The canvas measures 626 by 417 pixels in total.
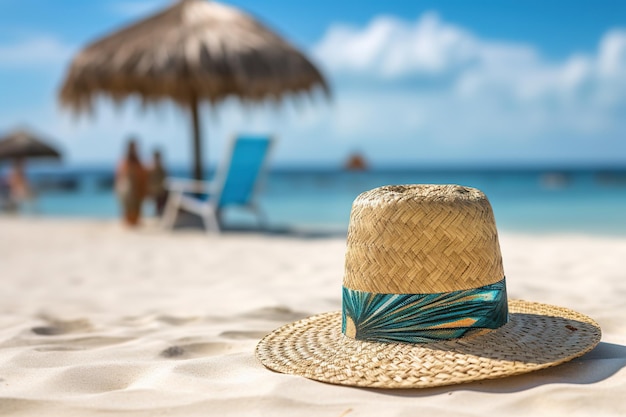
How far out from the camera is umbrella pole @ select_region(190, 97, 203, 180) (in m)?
7.52

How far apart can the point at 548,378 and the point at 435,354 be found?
27cm

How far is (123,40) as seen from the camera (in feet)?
22.9

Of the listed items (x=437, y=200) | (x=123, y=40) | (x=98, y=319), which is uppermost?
(x=123, y=40)

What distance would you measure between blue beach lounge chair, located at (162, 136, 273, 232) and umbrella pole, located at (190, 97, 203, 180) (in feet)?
3.82

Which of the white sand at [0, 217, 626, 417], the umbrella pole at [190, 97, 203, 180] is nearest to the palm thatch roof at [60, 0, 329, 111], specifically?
the umbrella pole at [190, 97, 203, 180]

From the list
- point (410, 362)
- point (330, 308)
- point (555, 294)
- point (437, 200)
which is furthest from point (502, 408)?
point (555, 294)

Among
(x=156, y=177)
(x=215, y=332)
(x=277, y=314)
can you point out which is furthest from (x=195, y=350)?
(x=156, y=177)

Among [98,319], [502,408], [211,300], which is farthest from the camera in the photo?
[211,300]

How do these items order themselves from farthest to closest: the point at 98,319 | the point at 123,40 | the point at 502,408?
the point at 123,40, the point at 98,319, the point at 502,408

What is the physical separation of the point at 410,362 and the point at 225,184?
181 inches

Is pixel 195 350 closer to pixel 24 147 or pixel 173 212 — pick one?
pixel 173 212

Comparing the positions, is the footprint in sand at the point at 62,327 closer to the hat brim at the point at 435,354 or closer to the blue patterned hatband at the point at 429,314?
the hat brim at the point at 435,354

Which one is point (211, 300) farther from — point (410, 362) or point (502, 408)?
point (502, 408)

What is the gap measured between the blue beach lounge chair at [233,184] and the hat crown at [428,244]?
4.22 metres
